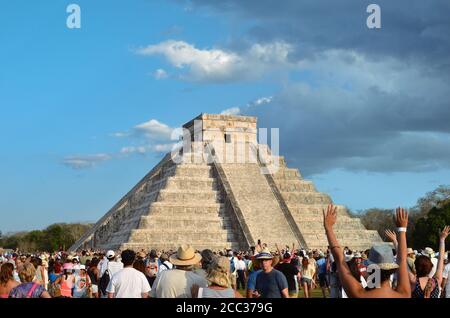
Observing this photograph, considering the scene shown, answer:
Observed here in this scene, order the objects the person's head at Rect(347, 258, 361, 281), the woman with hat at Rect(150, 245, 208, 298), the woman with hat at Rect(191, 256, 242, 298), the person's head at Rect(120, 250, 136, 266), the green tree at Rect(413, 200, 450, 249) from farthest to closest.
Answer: the green tree at Rect(413, 200, 450, 249) → the person's head at Rect(120, 250, 136, 266) → the person's head at Rect(347, 258, 361, 281) → the woman with hat at Rect(150, 245, 208, 298) → the woman with hat at Rect(191, 256, 242, 298)

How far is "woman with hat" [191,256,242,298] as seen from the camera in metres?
6.22

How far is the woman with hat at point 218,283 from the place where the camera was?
6215mm

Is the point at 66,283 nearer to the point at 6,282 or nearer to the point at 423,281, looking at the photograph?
the point at 6,282

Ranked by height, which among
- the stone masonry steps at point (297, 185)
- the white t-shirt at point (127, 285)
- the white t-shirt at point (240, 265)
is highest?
the stone masonry steps at point (297, 185)

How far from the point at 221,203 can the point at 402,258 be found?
36.4 metres

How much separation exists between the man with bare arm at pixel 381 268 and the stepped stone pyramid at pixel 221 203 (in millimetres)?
30985

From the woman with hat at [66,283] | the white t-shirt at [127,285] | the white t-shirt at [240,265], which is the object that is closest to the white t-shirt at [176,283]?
the white t-shirt at [127,285]

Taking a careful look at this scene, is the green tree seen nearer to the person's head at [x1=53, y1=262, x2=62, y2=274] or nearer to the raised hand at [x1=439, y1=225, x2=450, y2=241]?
the person's head at [x1=53, y1=262, x2=62, y2=274]

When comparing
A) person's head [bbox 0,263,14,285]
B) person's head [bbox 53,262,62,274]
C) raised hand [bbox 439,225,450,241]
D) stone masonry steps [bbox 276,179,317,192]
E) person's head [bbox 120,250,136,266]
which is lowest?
person's head [bbox 53,262,62,274]

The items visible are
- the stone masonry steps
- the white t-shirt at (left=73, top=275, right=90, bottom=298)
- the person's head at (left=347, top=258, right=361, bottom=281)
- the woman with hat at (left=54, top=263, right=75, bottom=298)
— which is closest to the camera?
the person's head at (left=347, top=258, right=361, bottom=281)

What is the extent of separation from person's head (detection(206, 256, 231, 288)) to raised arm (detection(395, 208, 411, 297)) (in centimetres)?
166

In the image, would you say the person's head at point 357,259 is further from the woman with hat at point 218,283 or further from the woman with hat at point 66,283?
the woman with hat at point 66,283

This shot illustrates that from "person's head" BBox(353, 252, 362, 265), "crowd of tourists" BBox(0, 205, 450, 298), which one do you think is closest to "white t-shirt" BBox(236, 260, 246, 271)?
"person's head" BBox(353, 252, 362, 265)
